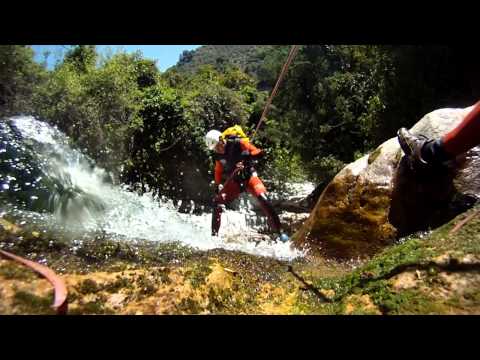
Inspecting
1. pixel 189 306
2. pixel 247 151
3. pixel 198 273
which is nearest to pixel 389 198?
pixel 247 151

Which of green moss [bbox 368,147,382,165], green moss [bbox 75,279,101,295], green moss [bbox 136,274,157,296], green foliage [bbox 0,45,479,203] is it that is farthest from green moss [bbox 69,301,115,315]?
green foliage [bbox 0,45,479,203]

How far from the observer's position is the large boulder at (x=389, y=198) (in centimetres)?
517

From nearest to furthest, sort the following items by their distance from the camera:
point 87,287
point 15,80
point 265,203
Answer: point 87,287 → point 265,203 → point 15,80

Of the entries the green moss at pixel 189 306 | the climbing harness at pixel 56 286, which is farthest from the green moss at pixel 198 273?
the climbing harness at pixel 56 286

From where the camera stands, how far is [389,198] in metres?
6.04

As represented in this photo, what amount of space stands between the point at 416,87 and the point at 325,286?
8589 millimetres

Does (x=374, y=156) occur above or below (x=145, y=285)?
above

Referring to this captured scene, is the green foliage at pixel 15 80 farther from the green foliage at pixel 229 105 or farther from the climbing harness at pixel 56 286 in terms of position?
the climbing harness at pixel 56 286

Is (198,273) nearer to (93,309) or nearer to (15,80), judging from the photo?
(93,309)

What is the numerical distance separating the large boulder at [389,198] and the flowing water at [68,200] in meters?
0.76

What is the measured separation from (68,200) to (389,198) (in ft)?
19.8

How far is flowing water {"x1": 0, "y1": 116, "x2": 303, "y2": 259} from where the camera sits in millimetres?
5699

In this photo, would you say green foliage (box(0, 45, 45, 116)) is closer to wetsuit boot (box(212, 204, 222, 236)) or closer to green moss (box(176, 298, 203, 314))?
wetsuit boot (box(212, 204, 222, 236))
